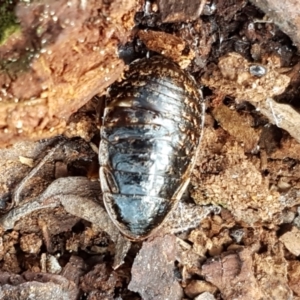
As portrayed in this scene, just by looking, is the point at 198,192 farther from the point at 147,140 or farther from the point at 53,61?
the point at 53,61

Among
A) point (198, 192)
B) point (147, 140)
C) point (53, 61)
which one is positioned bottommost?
point (198, 192)

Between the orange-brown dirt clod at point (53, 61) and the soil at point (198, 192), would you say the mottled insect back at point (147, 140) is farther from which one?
the orange-brown dirt clod at point (53, 61)

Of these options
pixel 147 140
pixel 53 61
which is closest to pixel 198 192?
pixel 147 140

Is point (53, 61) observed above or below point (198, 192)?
above

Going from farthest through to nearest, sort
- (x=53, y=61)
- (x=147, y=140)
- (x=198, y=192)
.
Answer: (x=198, y=192) → (x=147, y=140) → (x=53, y=61)

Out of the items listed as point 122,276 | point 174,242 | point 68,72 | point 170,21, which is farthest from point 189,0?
point 122,276

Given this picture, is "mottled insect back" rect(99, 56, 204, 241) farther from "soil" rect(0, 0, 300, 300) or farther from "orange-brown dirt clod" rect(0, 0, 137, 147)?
"orange-brown dirt clod" rect(0, 0, 137, 147)

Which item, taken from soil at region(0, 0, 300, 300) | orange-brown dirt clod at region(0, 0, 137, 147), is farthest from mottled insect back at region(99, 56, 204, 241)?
orange-brown dirt clod at region(0, 0, 137, 147)
